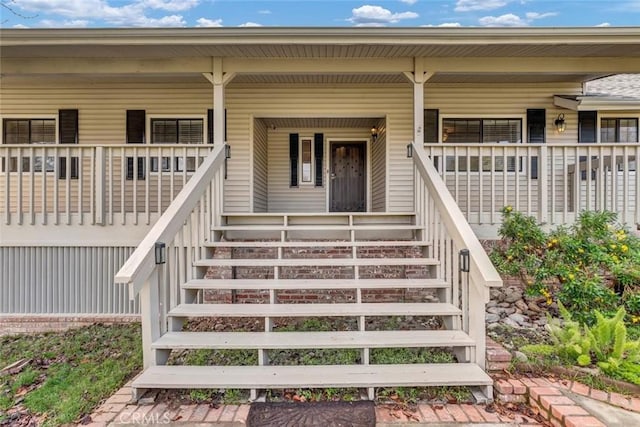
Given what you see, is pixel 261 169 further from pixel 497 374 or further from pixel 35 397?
pixel 497 374

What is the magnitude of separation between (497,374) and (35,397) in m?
3.62

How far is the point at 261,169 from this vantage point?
709cm

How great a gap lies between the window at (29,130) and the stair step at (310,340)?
603 cm

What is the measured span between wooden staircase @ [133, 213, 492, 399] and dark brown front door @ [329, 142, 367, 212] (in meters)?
3.40

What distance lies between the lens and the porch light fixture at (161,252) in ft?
9.25

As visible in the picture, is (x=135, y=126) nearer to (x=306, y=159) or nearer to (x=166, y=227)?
(x=306, y=159)

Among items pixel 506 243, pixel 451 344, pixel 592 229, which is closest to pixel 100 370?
pixel 451 344

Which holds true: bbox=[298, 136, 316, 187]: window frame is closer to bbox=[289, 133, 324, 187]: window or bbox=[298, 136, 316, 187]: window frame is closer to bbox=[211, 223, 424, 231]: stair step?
bbox=[289, 133, 324, 187]: window

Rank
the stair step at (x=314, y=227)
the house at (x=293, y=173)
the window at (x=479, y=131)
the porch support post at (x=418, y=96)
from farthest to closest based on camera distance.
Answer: the window at (x=479, y=131) < the porch support post at (x=418, y=96) < the stair step at (x=314, y=227) < the house at (x=293, y=173)

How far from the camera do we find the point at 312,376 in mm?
2555

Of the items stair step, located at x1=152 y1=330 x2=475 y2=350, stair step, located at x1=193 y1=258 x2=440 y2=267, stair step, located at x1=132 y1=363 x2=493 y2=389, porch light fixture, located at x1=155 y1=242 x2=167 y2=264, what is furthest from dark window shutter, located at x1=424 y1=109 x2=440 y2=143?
porch light fixture, located at x1=155 y1=242 x2=167 y2=264

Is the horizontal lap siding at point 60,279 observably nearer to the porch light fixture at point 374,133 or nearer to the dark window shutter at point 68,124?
the dark window shutter at point 68,124

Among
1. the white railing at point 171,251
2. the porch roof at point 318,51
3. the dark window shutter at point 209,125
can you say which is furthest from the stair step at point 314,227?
the dark window shutter at point 209,125

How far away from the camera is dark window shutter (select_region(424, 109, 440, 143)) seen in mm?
6492
